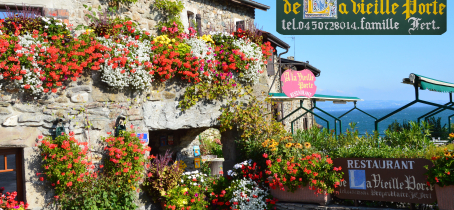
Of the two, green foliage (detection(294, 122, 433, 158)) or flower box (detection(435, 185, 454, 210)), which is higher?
green foliage (detection(294, 122, 433, 158))

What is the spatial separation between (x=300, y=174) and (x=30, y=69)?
462 cm

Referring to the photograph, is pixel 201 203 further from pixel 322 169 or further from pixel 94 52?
pixel 94 52

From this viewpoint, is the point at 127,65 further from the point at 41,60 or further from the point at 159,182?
the point at 159,182

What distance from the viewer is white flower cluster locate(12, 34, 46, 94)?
201 inches

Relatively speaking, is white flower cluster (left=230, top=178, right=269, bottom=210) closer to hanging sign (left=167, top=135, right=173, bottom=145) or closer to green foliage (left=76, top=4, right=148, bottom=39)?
green foliage (left=76, top=4, right=148, bottom=39)

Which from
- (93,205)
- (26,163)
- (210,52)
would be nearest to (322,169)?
(210,52)

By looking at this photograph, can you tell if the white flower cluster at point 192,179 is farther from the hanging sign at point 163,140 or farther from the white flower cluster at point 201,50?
the hanging sign at point 163,140

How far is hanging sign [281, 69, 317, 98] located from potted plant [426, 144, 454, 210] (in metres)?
3.32

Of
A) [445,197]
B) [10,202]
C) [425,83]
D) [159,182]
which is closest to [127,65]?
[159,182]

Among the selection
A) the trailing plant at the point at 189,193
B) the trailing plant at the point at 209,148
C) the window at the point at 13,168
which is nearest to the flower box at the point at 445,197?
the trailing plant at the point at 189,193

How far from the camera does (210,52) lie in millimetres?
6762

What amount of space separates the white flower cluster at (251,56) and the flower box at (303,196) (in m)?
2.41

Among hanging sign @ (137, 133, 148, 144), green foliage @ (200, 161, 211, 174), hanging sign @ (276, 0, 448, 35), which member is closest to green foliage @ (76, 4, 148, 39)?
hanging sign @ (137, 133, 148, 144)

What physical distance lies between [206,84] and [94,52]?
2136 mm
